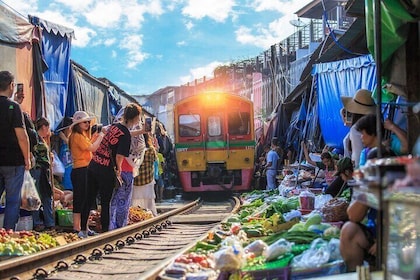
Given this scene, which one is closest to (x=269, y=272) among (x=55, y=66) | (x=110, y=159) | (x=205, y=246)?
(x=205, y=246)

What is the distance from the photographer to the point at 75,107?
39.4 feet

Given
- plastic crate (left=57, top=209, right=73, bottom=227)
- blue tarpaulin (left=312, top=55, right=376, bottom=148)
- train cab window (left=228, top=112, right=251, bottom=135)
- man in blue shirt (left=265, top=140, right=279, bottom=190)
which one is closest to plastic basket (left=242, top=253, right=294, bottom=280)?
plastic crate (left=57, top=209, right=73, bottom=227)

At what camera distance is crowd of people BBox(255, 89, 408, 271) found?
3.68 meters

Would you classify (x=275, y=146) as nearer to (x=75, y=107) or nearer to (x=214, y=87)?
(x=75, y=107)

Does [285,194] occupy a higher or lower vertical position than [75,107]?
lower

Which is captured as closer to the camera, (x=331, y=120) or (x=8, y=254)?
(x=8, y=254)

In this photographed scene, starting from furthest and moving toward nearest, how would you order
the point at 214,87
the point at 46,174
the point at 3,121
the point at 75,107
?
the point at 214,87, the point at 75,107, the point at 46,174, the point at 3,121

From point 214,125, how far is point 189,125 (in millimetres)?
744

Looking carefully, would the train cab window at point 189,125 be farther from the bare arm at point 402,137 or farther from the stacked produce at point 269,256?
the bare arm at point 402,137

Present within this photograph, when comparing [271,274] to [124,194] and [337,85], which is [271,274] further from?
[337,85]

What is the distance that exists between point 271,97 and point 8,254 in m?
26.1

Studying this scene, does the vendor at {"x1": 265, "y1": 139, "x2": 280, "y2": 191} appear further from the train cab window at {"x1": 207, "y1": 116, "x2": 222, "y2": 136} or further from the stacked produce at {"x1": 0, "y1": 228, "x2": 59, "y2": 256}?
the stacked produce at {"x1": 0, "y1": 228, "x2": 59, "y2": 256}

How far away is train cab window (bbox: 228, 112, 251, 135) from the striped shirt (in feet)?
22.7

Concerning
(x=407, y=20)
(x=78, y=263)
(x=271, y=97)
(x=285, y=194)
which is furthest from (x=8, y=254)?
(x=271, y=97)
